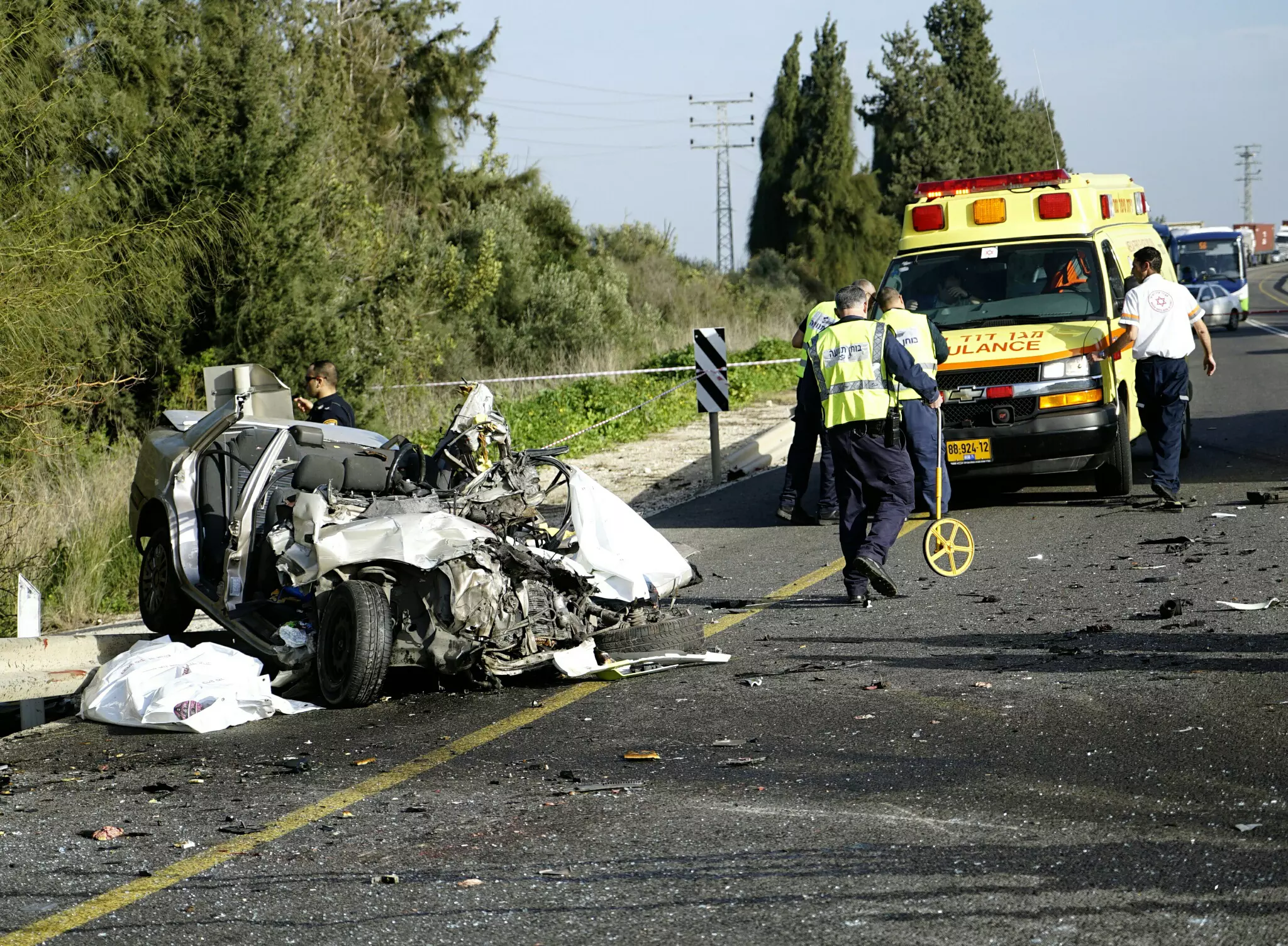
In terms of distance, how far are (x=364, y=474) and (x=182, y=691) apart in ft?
4.81

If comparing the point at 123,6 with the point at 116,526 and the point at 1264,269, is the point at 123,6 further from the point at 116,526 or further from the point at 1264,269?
the point at 1264,269

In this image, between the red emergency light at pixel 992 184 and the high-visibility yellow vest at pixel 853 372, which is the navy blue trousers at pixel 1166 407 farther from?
the high-visibility yellow vest at pixel 853 372

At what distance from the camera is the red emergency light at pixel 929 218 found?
13297 millimetres

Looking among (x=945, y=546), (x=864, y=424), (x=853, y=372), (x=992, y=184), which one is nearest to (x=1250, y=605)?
(x=945, y=546)

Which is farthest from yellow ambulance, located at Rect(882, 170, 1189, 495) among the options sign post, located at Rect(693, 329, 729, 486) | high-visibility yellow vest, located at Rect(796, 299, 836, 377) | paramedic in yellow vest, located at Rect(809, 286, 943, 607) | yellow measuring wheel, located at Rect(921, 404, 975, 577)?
paramedic in yellow vest, located at Rect(809, 286, 943, 607)

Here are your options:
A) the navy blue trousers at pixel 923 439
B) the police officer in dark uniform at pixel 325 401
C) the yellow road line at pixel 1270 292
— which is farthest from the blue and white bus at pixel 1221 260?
the police officer in dark uniform at pixel 325 401

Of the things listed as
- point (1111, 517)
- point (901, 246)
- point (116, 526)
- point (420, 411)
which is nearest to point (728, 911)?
point (1111, 517)

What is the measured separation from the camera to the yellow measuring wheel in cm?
934

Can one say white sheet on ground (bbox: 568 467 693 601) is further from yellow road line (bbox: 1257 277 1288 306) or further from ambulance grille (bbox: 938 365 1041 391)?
yellow road line (bbox: 1257 277 1288 306)

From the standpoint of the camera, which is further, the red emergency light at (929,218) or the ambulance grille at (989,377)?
the red emergency light at (929,218)

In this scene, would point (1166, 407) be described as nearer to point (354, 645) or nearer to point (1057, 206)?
point (1057, 206)

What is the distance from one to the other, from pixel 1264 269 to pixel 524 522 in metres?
Result: 120

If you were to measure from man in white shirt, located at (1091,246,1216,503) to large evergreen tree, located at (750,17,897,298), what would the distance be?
39.2 meters

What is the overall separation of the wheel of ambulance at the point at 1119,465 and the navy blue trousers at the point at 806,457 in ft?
7.31
